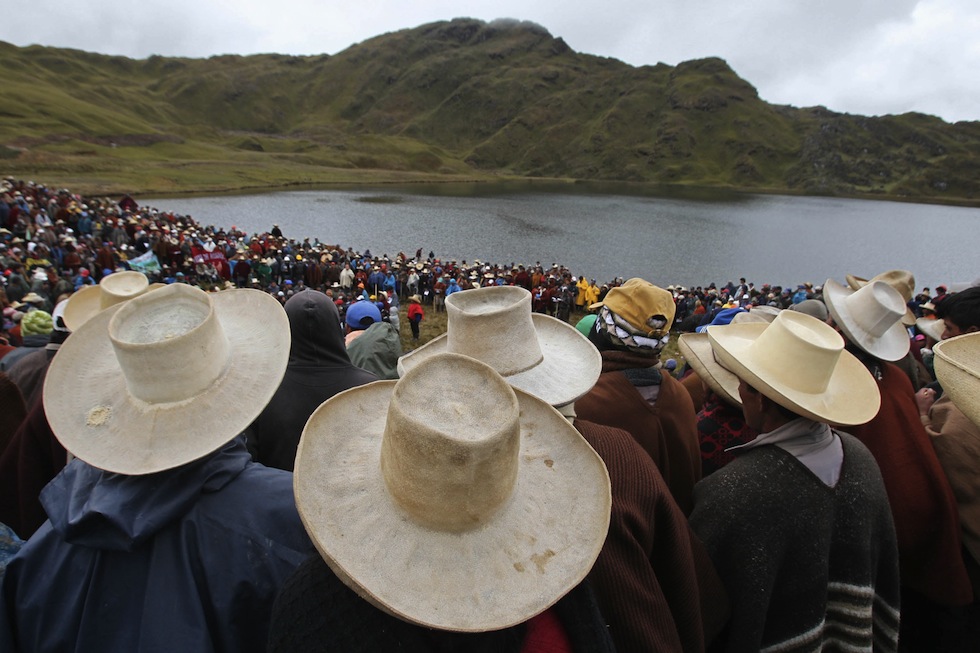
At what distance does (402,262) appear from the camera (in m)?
24.8

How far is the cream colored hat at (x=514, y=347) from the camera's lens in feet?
8.96

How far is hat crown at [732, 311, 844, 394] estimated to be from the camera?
2428 millimetres

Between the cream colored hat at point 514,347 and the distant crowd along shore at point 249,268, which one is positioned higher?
the cream colored hat at point 514,347

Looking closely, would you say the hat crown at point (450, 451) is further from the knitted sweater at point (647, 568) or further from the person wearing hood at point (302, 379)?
the person wearing hood at point (302, 379)

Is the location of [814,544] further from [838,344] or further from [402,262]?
[402,262]

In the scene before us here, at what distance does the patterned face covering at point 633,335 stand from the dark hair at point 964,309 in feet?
8.85

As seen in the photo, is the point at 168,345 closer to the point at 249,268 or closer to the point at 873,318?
the point at 873,318

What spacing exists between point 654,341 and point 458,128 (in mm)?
193830

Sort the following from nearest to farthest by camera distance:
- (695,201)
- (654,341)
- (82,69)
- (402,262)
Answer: (654,341) < (402,262) < (695,201) < (82,69)

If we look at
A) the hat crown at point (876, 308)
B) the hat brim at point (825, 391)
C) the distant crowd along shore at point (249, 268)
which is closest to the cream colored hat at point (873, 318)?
the hat crown at point (876, 308)

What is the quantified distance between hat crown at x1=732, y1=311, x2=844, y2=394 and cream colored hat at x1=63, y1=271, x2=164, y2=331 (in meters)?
5.07

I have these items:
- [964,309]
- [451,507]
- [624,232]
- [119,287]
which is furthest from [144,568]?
[624,232]

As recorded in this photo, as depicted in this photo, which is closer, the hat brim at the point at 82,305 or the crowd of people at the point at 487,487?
the crowd of people at the point at 487,487

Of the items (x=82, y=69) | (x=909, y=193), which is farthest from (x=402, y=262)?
(x=82, y=69)
